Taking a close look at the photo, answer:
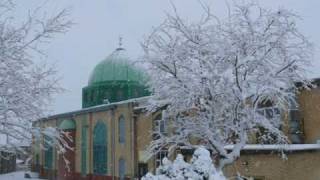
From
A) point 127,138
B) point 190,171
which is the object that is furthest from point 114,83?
point 190,171

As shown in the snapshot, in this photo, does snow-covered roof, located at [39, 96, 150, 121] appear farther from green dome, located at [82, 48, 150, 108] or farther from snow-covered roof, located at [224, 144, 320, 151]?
snow-covered roof, located at [224, 144, 320, 151]

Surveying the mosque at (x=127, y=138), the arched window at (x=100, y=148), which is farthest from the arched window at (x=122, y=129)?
the arched window at (x=100, y=148)

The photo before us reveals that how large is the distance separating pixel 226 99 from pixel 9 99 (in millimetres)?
7415

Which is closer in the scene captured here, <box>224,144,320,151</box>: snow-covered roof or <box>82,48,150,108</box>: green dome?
<box>224,144,320,151</box>: snow-covered roof

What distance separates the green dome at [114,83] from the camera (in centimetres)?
4253

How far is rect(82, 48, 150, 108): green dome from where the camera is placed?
42.5 meters

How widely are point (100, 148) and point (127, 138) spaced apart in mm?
4508

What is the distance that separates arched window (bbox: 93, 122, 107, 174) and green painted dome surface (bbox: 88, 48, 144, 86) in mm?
5427

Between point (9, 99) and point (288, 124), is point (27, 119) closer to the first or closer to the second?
point (9, 99)

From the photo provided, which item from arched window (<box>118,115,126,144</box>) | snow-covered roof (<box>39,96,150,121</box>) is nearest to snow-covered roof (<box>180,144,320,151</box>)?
snow-covered roof (<box>39,96,150,121</box>)

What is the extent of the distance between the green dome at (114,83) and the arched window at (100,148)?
307cm

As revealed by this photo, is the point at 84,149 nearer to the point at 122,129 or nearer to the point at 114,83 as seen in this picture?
the point at 114,83

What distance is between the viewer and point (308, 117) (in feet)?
75.0

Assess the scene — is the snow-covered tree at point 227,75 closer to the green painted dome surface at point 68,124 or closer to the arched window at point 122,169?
the arched window at point 122,169
